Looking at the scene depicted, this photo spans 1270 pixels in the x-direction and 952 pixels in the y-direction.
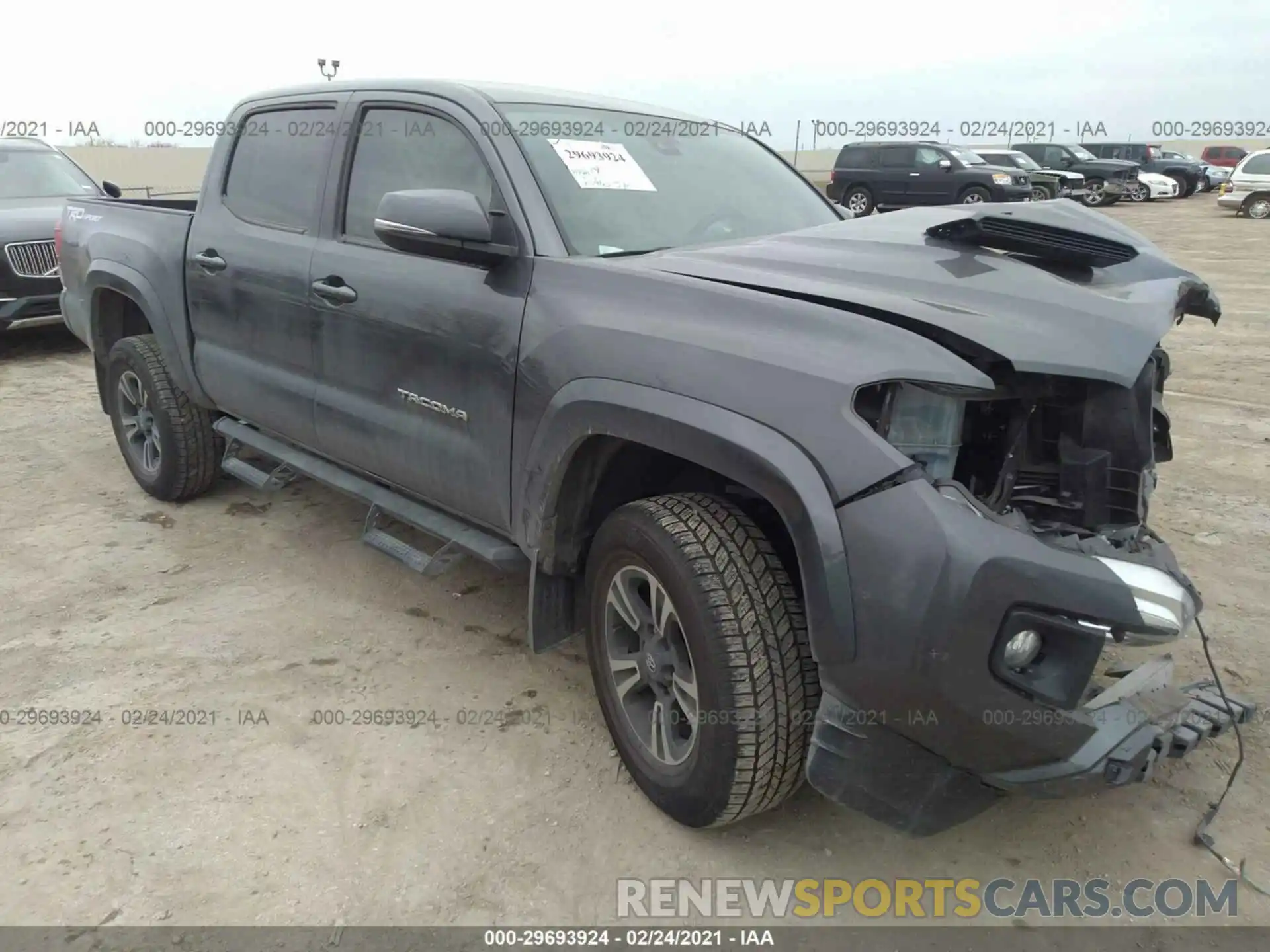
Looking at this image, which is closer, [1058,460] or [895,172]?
[1058,460]

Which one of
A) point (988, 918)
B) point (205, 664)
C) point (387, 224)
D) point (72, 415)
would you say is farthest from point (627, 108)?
point (72, 415)

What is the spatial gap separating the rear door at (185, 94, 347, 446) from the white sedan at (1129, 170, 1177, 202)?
95.0 ft

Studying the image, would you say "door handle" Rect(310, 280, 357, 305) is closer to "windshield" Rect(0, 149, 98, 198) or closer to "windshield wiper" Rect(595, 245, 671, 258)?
"windshield wiper" Rect(595, 245, 671, 258)

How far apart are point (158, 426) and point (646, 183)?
2.89 metres

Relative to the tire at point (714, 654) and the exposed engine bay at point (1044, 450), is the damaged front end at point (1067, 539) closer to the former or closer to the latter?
the exposed engine bay at point (1044, 450)

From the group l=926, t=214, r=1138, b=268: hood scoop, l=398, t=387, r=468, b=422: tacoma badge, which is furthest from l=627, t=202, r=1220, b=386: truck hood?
l=398, t=387, r=468, b=422: tacoma badge

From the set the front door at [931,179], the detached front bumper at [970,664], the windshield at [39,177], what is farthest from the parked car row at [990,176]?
the detached front bumper at [970,664]

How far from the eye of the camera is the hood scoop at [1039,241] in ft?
7.92

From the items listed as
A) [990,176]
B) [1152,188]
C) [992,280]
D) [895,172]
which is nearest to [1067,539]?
[992,280]

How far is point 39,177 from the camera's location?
9094mm

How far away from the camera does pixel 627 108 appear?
3.48m

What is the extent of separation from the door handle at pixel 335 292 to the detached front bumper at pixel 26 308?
5.80 m

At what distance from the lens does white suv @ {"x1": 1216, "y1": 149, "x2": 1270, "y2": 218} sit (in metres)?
21.6

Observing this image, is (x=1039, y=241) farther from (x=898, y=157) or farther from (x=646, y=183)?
(x=898, y=157)
